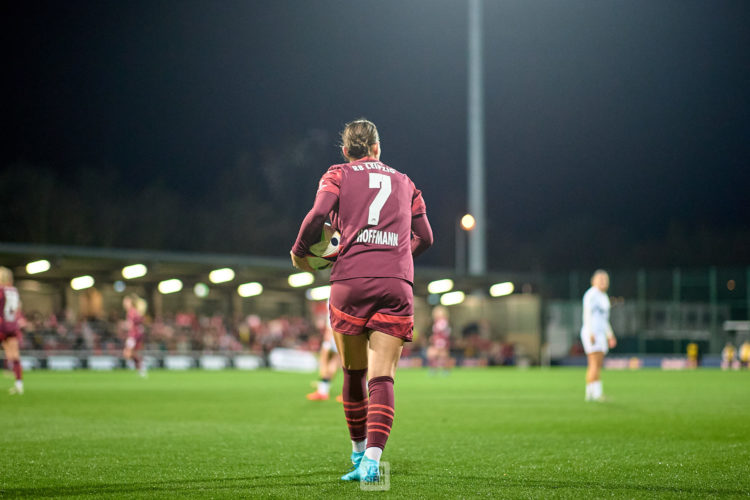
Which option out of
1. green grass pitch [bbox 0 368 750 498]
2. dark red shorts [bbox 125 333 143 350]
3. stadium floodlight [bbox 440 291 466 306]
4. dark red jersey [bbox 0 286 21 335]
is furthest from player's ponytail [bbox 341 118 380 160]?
stadium floodlight [bbox 440 291 466 306]

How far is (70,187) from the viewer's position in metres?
55.7

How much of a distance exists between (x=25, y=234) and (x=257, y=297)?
46.7 ft

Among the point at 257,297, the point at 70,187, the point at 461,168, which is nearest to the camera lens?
the point at 257,297

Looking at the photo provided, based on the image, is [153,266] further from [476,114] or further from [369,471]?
[369,471]

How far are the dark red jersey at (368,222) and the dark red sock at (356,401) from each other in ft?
2.21

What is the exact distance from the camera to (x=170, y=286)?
44.9 meters

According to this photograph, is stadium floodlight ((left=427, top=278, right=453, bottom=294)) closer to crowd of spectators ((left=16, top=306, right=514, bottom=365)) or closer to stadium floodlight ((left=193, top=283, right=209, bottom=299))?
crowd of spectators ((left=16, top=306, right=514, bottom=365))

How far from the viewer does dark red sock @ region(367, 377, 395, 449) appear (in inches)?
212

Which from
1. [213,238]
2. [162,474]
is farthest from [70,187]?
[162,474]

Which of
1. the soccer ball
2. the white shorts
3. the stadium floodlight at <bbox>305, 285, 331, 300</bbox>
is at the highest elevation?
the soccer ball

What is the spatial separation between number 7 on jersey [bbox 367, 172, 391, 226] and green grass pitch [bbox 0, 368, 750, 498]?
167cm

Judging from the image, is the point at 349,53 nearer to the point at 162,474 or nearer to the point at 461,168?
the point at 461,168

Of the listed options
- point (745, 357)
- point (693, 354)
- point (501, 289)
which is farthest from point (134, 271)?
point (745, 357)

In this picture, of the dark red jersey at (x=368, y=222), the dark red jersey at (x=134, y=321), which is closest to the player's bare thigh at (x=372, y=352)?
the dark red jersey at (x=368, y=222)
